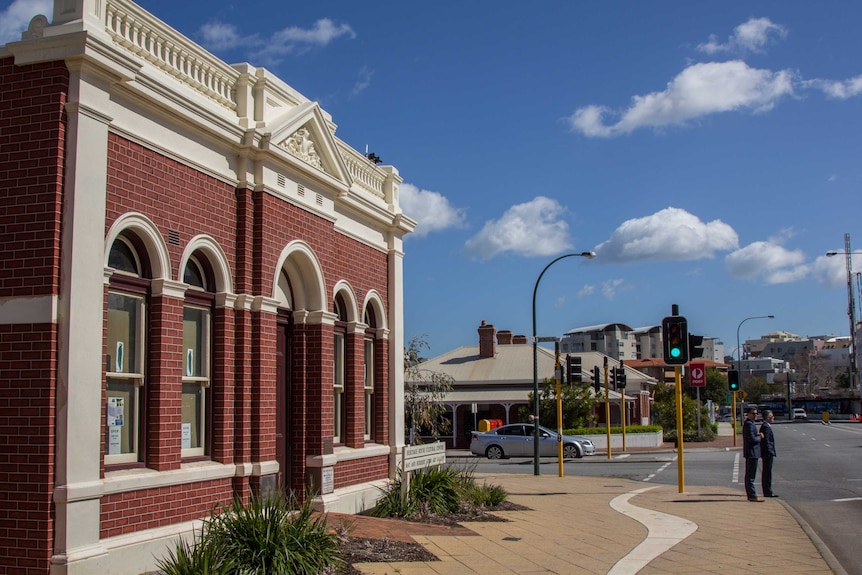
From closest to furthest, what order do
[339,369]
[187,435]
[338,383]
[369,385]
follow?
[187,435]
[338,383]
[339,369]
[369,385]

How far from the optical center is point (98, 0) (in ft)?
29.1

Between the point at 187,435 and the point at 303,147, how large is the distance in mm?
4654

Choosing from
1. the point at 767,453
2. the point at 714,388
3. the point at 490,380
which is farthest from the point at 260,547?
the point at 714,388

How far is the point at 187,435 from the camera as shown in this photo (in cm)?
1059

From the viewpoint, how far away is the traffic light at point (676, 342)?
1745cm

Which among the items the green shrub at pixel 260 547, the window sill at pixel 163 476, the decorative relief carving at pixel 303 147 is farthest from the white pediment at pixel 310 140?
the green shrub at pixel 260 547

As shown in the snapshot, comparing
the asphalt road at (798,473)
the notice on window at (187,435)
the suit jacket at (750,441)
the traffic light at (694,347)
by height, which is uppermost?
the traffic light at (694,347)

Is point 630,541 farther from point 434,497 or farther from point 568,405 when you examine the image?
point 568,405

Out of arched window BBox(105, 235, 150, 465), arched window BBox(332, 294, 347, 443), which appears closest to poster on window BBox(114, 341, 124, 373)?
arched window BBox(105, 235, 150, 465)

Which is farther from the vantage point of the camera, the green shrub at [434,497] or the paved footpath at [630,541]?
the green shrub at [434,497]

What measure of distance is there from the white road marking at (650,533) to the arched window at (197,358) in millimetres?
5030

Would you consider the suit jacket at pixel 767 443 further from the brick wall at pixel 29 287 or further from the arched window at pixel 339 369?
the brick wall at pixel 29 287

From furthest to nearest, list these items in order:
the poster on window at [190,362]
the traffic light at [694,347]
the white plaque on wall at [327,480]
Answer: the traffic light at [694,347] < the white plaque on wall at [327,480] < the poster on window at [190,362]

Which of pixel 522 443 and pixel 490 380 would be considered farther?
→ pixel 490 380
